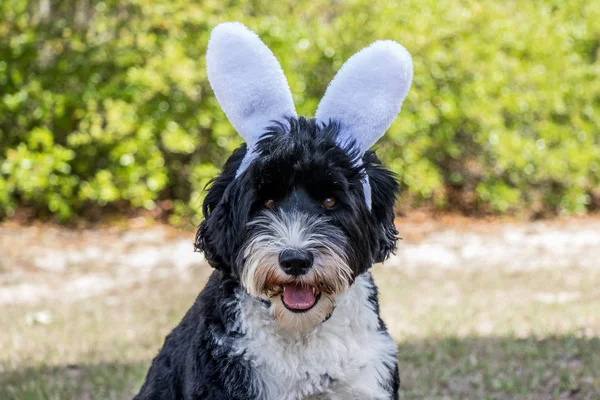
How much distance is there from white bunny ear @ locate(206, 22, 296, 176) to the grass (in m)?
2.26

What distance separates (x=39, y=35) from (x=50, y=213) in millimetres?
2382

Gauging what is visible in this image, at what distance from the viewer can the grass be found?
16.9 feet

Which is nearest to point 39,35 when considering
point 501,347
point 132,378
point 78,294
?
point 78,294

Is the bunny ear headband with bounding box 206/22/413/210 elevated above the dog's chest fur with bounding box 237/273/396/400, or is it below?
above

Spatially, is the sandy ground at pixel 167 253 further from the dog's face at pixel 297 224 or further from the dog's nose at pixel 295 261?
the dog's nose at pixel 295 261

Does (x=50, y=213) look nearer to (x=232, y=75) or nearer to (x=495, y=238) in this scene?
(x=495, y=238)

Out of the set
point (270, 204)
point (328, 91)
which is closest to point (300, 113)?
point (328, 91)

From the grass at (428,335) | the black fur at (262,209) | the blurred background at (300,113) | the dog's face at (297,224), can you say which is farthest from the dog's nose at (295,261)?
the blurred background at (300,113)

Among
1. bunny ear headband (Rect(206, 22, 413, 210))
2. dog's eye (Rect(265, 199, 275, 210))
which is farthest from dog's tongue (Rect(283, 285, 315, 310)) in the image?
bunny ear headband (Rect(206, 22, 413, 210))

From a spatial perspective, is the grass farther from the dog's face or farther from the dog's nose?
the dog's nose

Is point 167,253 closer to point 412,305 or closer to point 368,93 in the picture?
point 412,305

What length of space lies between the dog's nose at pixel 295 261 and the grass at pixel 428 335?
2.19 m

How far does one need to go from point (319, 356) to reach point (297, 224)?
1.71 feet

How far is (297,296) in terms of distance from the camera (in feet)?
10.2
